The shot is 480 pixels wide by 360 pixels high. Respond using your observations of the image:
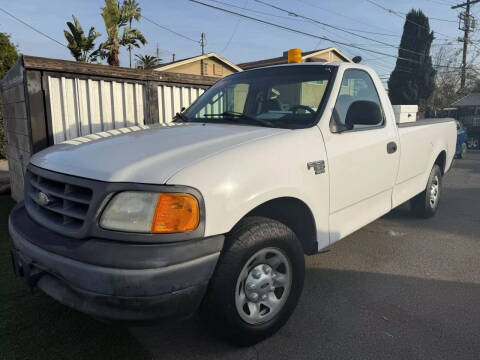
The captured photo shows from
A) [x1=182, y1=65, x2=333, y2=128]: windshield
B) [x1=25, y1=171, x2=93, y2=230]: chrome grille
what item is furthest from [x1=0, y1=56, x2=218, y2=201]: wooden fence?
[x1=25, y1=171, x2=93, y2=230]: chrome grille

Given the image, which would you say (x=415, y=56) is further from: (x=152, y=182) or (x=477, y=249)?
(x=152, y=182)

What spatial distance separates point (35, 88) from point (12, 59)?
10.6 m

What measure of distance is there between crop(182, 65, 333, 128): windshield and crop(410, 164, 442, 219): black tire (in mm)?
2635

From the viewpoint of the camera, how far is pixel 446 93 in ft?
136

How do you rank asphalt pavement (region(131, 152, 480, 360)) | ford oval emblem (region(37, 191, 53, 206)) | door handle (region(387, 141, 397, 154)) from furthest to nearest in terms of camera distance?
door handle (region(387, 141, 397, 154)) → asphalt pavement (region(131, 152, 480, 360)) → ford oval emblem (region(37, 191, 53, 206))

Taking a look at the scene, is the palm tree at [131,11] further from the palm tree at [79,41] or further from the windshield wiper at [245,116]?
the windshield wiper at [245,116]

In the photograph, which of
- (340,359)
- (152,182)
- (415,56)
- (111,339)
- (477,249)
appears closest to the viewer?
(152,182)

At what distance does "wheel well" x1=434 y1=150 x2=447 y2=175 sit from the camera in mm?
5227

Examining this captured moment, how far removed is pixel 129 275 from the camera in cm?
178

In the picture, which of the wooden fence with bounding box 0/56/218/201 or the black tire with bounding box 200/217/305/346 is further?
the wooden fence with bounding box 0/56/218/201

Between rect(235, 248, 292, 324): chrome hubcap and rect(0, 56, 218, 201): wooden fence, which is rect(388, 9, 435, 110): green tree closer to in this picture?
rect(0, 56, 218, 201): wooden fence

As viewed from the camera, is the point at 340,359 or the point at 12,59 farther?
the point at 12,59

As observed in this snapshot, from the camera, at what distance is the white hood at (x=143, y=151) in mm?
1990

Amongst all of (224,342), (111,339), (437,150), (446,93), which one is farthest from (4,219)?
(446,93)
